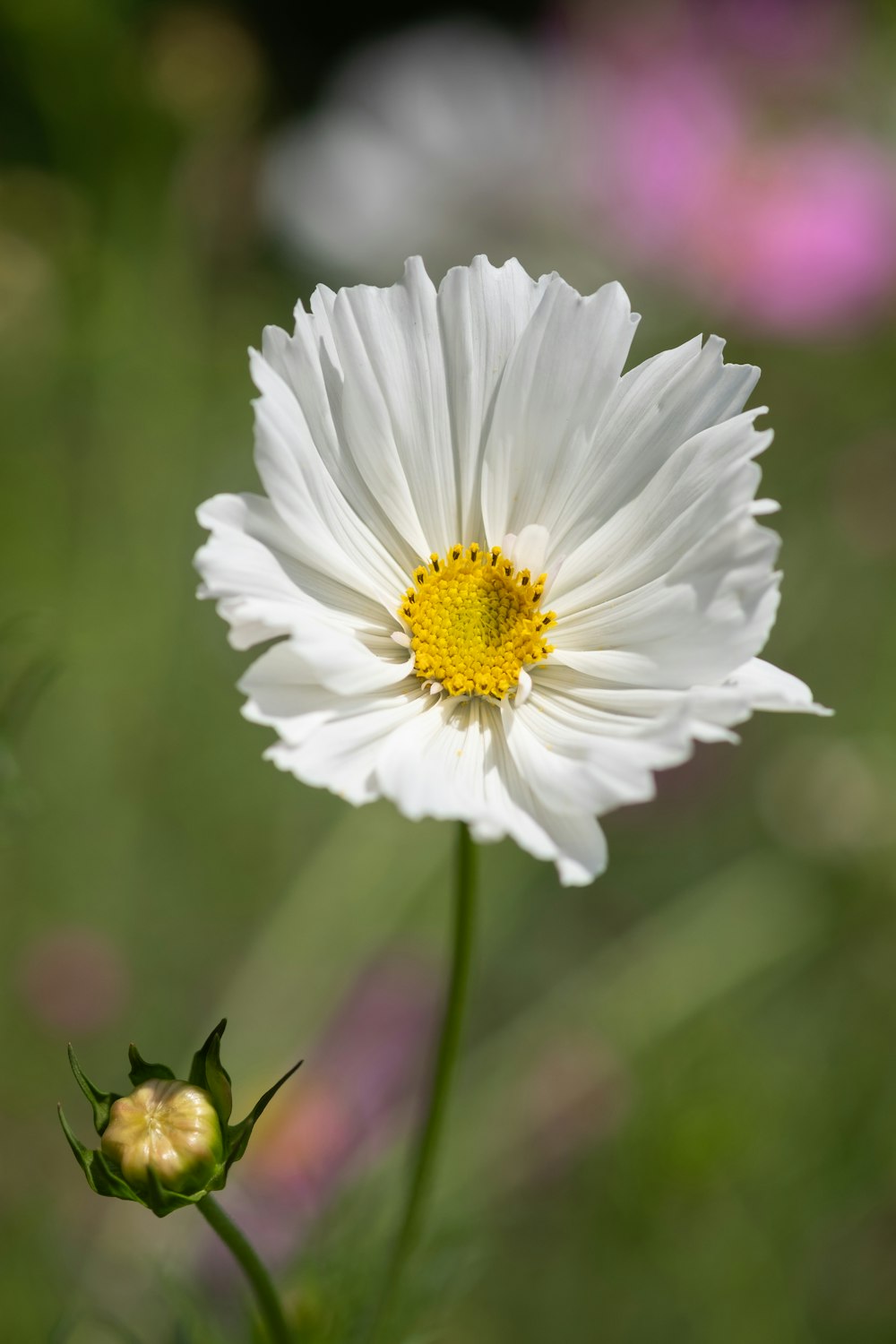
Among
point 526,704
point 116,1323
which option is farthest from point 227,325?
point 116,1323

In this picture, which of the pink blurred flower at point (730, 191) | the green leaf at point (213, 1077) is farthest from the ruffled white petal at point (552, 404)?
the pink blurred flower at point (730, 191)

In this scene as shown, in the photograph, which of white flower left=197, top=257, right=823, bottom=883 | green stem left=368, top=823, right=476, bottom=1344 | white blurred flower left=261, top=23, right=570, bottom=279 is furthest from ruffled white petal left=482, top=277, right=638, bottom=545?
white blurred flower left=261, top=23, right=570, bottom=279

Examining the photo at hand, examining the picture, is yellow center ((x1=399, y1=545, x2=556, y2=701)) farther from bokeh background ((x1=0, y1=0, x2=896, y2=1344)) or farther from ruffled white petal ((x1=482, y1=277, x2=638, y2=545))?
bokeh background ((x1=0, y1=0, x2=896, y2=1344))

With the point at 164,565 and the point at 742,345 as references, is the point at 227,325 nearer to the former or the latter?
the point at 164,565

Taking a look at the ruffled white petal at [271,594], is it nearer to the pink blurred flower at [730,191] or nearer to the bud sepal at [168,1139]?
the bud sepal at [168,1139]

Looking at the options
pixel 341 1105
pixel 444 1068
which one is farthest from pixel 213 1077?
pixel 341 1105

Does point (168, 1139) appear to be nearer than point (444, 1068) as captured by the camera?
Yes

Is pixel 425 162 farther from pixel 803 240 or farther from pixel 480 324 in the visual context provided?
pixel 480 324
